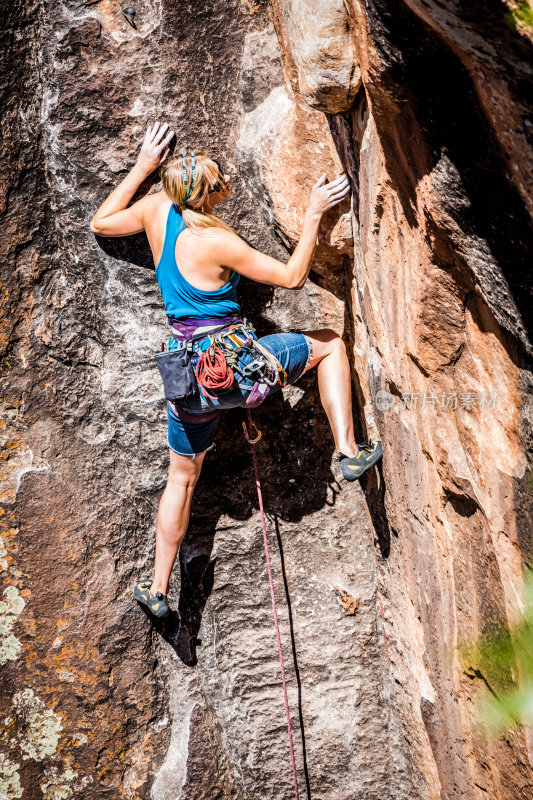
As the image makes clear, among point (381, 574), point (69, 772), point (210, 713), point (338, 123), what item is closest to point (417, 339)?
point (338, 123)

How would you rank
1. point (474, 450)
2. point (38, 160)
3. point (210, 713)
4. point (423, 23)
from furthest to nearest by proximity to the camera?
1. point (210, 713)
2. point (38, 160)
3. point (474, 450)
4. point (423, 23)

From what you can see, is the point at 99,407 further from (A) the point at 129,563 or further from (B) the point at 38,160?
(B) the point at 38,160

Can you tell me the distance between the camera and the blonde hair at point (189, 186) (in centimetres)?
267

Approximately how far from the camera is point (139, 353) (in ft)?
10.9

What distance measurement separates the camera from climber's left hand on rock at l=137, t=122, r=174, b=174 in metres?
2.97

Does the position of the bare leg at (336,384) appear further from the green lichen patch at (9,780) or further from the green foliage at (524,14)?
the green lichen patch at (9,780)

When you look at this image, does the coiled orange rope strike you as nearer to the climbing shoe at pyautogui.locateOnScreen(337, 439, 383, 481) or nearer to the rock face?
the rock face

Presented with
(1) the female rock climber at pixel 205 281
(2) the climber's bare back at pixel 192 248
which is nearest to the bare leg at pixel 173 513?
(1) the female rock climber at pixel 205 281

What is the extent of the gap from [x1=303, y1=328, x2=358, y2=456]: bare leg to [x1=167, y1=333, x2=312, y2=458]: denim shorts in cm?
7

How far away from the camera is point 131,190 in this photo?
9.79 ft

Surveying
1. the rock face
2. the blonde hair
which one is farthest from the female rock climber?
the rock face

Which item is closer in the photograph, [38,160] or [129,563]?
[38,160]

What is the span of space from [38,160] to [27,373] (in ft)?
3.26

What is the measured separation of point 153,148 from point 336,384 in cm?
136
